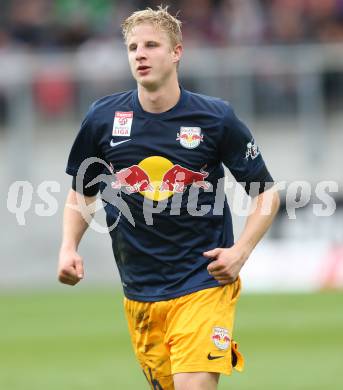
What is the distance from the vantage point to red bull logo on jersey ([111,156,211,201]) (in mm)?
6660

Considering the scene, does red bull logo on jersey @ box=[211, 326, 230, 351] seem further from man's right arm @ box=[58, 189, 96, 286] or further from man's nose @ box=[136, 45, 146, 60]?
man's nose @ box=[136, 45, 146, 60]

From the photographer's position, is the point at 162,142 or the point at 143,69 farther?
the point at 162,142

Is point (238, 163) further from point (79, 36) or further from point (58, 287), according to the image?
point (79, 36)

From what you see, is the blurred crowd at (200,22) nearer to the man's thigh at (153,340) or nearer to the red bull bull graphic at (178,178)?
the red bull bull graphic at (178,178)

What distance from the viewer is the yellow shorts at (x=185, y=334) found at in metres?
6.42

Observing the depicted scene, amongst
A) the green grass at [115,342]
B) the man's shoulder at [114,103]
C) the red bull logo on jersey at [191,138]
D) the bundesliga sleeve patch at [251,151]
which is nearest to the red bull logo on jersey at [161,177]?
the red bull logo on jersey at [191,138]

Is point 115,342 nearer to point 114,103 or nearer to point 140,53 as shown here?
point 114,103

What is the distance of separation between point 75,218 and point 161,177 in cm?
60

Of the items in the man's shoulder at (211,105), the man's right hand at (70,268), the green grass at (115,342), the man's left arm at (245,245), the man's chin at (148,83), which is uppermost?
the man's chin at (148,83)

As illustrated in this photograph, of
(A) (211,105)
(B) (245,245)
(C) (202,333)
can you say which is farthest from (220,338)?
(A) (211,105)

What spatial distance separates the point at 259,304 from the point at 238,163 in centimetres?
866

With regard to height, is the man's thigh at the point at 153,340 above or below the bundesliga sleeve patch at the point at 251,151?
below

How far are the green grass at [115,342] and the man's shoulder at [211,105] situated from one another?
134 inches

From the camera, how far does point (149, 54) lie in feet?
21.5
